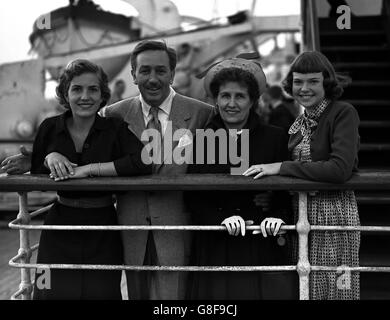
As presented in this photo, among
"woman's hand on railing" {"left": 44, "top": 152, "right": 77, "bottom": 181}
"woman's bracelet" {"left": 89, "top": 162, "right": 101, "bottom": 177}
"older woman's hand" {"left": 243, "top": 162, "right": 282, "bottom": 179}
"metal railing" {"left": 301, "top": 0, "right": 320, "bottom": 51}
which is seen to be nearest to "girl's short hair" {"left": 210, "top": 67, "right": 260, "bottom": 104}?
A: "older woman's hand" {"left": 243, "top": 162, "right": 282, "bottom": 179}

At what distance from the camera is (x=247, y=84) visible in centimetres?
248

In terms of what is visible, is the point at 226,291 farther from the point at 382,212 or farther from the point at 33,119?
the point at 33,119

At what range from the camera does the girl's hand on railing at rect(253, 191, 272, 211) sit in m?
2.42

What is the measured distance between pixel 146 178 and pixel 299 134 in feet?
2.78

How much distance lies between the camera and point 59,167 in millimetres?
2232

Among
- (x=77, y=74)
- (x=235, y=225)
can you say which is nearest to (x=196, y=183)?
(x=235, y=225)

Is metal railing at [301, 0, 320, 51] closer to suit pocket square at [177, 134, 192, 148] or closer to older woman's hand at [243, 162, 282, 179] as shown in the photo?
suit pocket square at [177, 134, 192, 148]

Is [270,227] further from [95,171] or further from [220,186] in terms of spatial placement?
[95,171]

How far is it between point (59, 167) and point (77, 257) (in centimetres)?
48

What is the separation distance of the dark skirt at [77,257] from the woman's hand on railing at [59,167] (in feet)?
1.02

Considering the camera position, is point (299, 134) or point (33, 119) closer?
point (299, 134)
